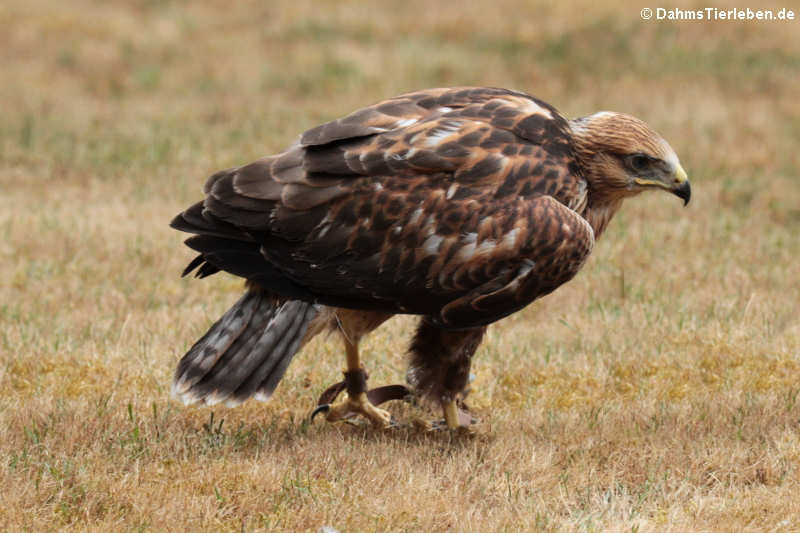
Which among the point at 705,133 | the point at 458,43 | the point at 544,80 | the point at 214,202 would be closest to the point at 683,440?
the point at 214,202

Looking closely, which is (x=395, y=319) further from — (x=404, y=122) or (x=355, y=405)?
(x=404, y=122)

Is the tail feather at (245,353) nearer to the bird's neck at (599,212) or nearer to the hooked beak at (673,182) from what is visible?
the bird's neck at (599,212)

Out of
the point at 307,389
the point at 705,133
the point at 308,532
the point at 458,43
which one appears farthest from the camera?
the point at 458,43

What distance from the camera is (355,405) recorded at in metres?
6.69

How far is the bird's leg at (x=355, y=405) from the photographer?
21.9 feet

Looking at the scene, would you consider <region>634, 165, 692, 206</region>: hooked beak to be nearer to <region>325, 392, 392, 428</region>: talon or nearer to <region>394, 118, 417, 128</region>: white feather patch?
<region>394, 118, 417, 128</region>: white feather patch

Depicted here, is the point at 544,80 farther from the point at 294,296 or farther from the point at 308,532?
the point at 308,532

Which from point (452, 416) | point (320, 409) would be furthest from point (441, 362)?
point (320, 409)

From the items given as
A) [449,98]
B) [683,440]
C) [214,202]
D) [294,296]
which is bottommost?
[683,440]

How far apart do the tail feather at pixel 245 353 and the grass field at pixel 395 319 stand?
12.0 inches

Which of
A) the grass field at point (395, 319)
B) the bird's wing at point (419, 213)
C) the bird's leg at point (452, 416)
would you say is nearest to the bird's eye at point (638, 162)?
the bird's wing at point (419, 213)

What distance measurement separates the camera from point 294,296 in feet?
19.5

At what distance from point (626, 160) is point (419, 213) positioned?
1.19m

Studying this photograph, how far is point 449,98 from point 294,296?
1.33m
